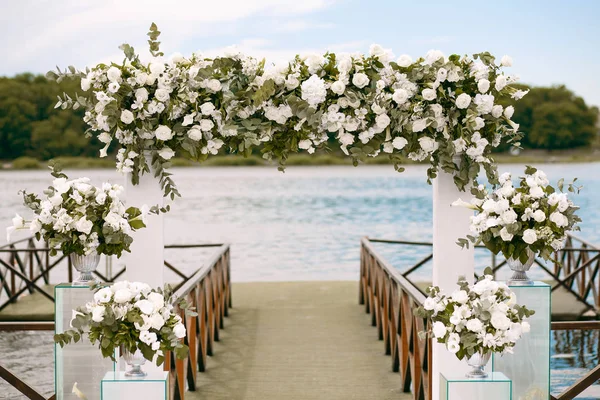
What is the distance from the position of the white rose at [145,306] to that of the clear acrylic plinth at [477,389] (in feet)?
5.04

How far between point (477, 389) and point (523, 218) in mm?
982

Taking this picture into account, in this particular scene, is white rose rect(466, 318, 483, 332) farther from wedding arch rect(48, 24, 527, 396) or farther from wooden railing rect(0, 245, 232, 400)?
wooden railing rect(0, 245, 232, 400)

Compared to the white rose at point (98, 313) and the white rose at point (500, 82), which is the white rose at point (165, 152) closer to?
the white rose at point (98, 313)

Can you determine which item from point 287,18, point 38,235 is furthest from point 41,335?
point 287,18

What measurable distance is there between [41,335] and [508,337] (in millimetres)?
9054

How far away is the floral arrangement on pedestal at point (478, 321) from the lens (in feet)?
13.5

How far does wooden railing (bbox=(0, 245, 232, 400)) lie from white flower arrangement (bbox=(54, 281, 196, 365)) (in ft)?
1.08

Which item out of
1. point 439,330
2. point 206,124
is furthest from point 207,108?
point 439,330

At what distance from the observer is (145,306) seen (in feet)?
13.4

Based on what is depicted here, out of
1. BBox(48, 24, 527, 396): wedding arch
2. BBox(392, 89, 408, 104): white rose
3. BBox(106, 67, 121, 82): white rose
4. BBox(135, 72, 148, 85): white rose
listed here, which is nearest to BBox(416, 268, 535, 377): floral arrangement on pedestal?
BBox(48, 24, 527, 396): wedding arch

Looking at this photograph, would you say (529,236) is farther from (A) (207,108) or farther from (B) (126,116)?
(B) (126,116)

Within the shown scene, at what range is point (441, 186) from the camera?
193 inches

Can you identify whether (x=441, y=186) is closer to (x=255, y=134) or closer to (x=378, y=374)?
(x=255, y=134)

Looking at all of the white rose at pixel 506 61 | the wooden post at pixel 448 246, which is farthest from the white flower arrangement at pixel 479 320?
the white rose at pixel 506 61
